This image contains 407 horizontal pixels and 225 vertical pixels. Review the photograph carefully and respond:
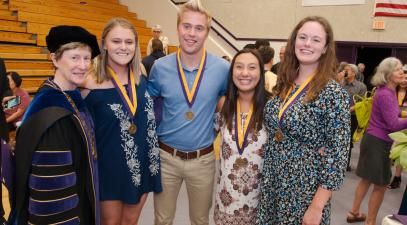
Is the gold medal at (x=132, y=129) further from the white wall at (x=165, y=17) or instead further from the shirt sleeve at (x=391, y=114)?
the white wall at (x=165, y=17)

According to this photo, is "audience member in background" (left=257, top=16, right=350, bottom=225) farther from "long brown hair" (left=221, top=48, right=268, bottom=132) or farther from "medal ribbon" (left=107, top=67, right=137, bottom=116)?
"medal ribbon" (left=107, top=67, right=137, bottom=116)

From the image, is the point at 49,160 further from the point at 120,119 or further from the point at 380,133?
the point at 380,133

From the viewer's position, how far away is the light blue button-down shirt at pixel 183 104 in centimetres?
209

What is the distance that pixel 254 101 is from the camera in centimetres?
205

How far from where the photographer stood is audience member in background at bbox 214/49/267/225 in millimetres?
1986

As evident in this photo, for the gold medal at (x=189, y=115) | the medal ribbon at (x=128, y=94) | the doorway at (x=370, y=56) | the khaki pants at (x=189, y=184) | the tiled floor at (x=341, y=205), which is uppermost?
the doorway at (x=370, y=56)

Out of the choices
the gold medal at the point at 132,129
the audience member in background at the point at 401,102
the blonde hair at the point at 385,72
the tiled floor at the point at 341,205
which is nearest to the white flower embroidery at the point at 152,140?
the gold medal at the point at 132,129

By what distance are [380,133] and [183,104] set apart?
2057 millimetres

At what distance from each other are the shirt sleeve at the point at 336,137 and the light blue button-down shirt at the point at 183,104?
0.76 meters

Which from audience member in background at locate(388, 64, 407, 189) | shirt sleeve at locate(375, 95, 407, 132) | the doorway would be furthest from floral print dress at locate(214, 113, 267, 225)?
the doorway

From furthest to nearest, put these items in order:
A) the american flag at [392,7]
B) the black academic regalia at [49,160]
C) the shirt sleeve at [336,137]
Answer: the american flag at [392,7] → the shirt sleeve at [336,137] → the black academic regalia at [49,160]

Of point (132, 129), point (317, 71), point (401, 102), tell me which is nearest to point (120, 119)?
point (132, 129)

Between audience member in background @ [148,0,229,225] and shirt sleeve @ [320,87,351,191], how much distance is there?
0.77 m

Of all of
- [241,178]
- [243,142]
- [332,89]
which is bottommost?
[241,178]
